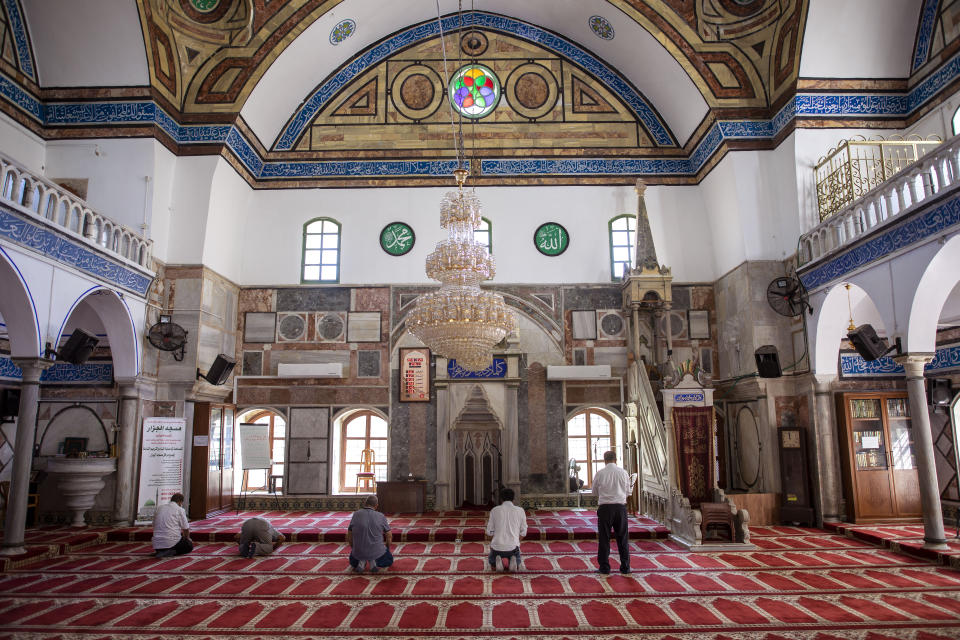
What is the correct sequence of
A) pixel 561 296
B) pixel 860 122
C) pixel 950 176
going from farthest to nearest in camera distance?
pixel 561 296 < pixel 860 122 < pixel 950 176

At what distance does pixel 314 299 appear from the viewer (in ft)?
33.0

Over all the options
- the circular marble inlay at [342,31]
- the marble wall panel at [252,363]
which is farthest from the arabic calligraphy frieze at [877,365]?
the circular marble inlay at [342,31]

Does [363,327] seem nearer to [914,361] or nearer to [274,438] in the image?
[274,438]

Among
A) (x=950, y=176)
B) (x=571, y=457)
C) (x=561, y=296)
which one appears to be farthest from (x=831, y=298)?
(x=571, y=457)

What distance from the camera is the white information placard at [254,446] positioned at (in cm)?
898

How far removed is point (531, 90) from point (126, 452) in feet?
26.3

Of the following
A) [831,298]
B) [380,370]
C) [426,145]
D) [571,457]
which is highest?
[426,145]

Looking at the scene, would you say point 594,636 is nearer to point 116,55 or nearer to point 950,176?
point 950,176

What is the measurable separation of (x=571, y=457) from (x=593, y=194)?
4.20 m

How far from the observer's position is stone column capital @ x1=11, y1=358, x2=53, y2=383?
252 inches

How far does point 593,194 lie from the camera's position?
1036cm

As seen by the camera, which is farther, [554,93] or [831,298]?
[554,93]

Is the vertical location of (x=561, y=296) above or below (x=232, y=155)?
below

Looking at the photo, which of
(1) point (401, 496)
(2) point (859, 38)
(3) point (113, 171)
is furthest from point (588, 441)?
(3) point (113, 171)
